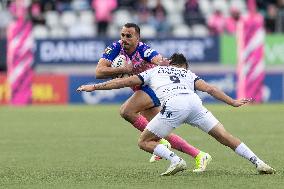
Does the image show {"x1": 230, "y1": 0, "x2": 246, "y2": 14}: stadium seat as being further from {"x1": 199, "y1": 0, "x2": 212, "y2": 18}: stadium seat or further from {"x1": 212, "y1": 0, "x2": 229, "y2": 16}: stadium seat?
{"x1": 199, "y1": 0, "x2": 212, "y2": 18}: stadium seat

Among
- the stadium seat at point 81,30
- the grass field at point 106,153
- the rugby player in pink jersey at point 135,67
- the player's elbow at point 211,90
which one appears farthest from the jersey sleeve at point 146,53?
the stadium seat at point 81,30

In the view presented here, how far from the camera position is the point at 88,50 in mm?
32781

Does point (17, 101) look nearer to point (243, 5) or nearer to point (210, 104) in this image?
point (210, 104)

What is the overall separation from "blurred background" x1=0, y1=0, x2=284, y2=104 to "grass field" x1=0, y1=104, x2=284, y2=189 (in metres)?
4.43

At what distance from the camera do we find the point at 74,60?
108ft

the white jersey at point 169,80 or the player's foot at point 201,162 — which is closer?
the white jersey at point 169,80

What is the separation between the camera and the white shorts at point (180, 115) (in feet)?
39.6

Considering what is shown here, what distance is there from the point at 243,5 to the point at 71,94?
8.25 metres

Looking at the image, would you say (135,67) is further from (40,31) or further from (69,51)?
(40,31)

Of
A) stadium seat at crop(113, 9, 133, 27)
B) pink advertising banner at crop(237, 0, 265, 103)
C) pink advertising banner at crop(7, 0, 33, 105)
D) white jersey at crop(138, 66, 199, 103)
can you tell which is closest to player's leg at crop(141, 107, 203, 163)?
white jersey at crop(138, 66, 199, 103)

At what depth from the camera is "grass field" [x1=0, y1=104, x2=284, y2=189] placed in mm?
11430

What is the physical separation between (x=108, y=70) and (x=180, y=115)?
1.91 metres

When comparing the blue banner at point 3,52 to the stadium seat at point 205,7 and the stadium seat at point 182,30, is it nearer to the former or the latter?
the stadium seat at point 182,30

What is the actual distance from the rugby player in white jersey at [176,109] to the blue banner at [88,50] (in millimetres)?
20399
